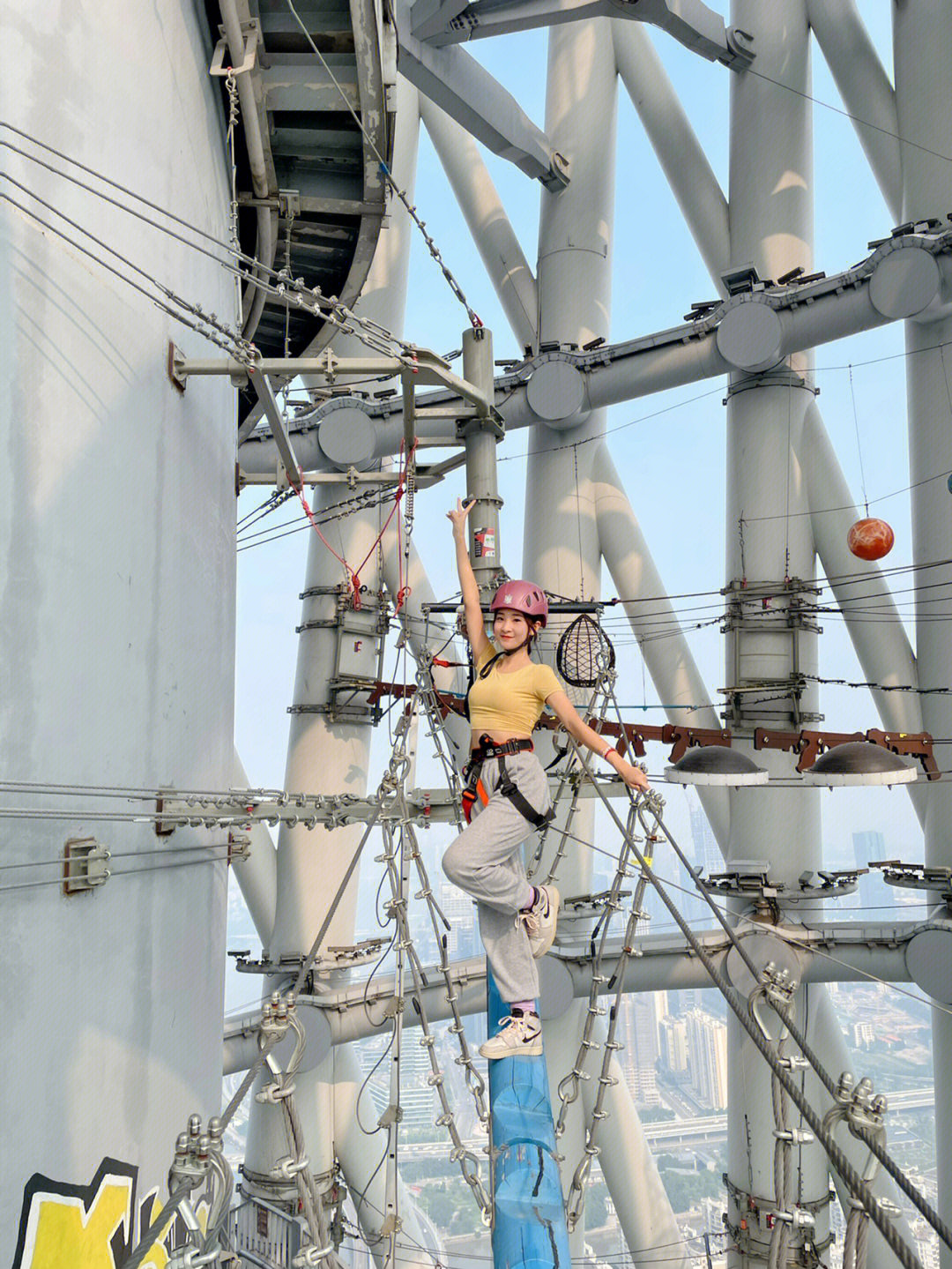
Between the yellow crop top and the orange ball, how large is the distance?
378 inches

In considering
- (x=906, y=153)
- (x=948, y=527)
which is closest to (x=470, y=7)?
(x=906, y=153)

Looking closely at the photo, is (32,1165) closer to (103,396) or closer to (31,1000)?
(31,1000)

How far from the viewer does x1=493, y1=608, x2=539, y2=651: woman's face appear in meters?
4.50

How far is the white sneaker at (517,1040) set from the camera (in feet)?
13.6

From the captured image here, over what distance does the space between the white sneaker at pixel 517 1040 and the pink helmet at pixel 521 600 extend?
1828mm

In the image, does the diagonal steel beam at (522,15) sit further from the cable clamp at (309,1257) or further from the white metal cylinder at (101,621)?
the cable clamp at (309,1257)

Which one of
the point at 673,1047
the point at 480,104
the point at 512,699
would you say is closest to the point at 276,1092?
the point at 512,699

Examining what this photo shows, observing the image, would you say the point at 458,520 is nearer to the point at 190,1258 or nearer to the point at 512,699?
the point at 512,699

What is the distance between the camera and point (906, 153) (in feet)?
49.6

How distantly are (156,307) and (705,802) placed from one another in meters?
14.8

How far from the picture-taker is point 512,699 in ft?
14.4

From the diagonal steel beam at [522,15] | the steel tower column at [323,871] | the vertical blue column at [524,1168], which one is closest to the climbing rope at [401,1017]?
the vertical blue column at [524,1168]

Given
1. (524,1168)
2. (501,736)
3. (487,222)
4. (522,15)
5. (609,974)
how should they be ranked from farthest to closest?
(487,222) → (609,974) → (522,15) → (501,736) → (524,1168)

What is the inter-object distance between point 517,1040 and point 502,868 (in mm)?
786
